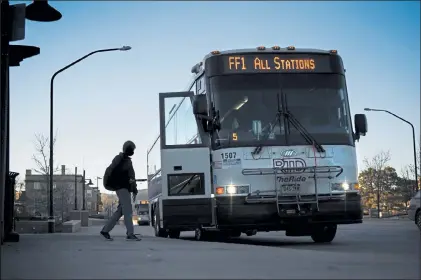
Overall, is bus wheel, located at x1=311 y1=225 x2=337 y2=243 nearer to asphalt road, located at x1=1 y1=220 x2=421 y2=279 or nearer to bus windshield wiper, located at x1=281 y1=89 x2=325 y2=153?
bus windshield wiper, located at x1=281 y1=89 x2=325 y2=153

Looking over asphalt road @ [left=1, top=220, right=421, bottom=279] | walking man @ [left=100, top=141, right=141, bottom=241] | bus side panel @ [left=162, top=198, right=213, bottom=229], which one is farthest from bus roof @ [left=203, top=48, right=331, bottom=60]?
asphalt road @ [left=1, top=220, right=421, bottom=279]

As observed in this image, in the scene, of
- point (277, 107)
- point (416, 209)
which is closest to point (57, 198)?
point (416, 209)

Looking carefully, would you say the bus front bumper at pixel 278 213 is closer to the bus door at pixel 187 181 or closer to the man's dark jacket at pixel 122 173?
the bus door at pixel 187 181

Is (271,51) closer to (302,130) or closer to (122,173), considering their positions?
(302,130)

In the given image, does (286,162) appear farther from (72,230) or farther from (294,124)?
(72,230)

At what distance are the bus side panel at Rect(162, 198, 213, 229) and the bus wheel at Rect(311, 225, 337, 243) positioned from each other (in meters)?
2.79

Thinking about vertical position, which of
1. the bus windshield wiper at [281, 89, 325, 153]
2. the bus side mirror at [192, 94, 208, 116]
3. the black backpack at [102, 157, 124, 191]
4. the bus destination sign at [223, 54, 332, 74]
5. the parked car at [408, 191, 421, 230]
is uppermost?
the bus destination sign at [223, 54, 332, 74]

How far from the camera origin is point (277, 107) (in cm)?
1276

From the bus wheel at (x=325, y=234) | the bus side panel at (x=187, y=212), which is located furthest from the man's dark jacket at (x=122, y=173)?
the bus wheel at (x=325, y=234)

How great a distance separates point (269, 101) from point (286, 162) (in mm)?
1343

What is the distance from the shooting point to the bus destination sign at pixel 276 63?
43.3 ft

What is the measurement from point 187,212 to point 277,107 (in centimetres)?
284

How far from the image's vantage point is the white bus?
1230 centimetres

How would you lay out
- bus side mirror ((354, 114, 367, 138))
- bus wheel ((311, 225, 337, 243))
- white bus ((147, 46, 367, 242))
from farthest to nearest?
1. bus wheel ((311, 225, 337, 243))
2. bus side mirror ((354, 114, 367, 138))
3. white bus ((147, 46, 367, 242))
